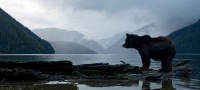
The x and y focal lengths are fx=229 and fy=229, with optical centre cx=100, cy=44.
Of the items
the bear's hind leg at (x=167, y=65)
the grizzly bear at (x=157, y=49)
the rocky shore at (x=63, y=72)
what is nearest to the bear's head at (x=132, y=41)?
the grizzly bear at (x=157, y=49)

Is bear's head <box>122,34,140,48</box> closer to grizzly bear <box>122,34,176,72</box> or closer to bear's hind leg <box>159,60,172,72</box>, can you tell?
grizzly bear <box>122,34,176,72</box>

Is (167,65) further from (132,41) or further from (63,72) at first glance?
(63,72)

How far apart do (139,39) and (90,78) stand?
7.04 meters

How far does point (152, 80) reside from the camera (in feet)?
54.4

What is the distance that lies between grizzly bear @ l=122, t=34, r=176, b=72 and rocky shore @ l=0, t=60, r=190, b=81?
47.3 inches

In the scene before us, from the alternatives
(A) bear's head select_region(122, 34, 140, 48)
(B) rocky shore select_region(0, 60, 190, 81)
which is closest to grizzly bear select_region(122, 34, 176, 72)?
(A) bear's head select_region(122, 34, 140, 48)

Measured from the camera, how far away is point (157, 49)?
1988 cm

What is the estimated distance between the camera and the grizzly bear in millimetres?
19856

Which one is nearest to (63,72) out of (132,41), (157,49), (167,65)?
(132,41)

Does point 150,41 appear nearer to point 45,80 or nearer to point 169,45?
point 169,45

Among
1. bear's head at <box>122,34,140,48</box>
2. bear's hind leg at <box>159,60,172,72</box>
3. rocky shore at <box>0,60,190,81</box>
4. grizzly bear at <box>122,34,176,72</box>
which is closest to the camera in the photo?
rocky shore at <box>0,60,190,81</box>

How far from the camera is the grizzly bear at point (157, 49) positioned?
1986cm

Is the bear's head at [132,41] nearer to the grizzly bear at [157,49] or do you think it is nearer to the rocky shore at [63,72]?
the grizzly bear at [157,49]

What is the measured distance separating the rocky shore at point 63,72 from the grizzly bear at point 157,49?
120 centimetres
